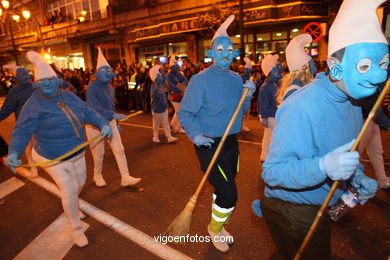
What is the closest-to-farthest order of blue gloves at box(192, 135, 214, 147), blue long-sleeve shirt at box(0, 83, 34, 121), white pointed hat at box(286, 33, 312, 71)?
blue gloves at box(192, 135, 214, 147)
white pointed hat at box(286, 33, 312, 71)
blue long-sleeve shirt at box(0, 83, 34, 121)

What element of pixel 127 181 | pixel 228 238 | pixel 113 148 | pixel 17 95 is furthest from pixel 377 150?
pixel 17 95

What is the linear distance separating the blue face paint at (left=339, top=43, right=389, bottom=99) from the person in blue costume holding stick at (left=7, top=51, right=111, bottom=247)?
2.72 m

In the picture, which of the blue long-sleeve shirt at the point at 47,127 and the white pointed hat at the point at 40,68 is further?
the white pointed hat at the point at 40,68

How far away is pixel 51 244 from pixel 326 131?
3478mm

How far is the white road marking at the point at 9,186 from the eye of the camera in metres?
5.14

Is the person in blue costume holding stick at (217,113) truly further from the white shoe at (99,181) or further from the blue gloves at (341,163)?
the white shoe at (99,181)

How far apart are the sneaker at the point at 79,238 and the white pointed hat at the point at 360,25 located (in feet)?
11.0

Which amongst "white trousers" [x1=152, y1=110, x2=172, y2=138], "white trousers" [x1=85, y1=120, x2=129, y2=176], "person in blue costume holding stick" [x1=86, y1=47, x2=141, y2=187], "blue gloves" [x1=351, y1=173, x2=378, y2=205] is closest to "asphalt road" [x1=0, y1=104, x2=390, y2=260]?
"person in blue costume holding stick" [x1=86, y1=47, x2=141, y2=187]

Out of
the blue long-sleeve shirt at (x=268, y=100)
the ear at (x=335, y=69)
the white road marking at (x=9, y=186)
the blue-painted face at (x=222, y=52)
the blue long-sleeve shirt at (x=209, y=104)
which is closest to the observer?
the ear at (x=335, y=69)

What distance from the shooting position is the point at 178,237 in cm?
321

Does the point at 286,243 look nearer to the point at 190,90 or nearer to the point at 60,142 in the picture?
the point at 190,90

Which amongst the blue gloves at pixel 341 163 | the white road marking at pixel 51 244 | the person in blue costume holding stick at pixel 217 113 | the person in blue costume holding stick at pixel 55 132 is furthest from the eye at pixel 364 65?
the white road marking at pixel 51 244

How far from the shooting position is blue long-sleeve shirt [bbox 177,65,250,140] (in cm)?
282

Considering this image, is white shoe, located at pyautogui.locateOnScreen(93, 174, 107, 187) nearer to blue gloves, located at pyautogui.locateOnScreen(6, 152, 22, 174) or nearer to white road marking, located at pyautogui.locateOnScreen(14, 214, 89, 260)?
white road marking, located at pyautogui.locateOnScreen(14, 214, 89, 260)
